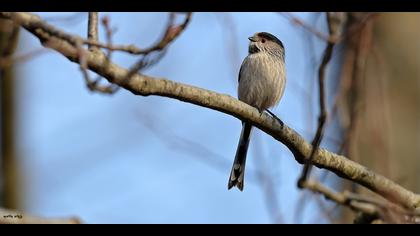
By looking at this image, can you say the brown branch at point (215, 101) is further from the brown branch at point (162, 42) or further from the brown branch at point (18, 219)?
the brown branch at point (18, 219)

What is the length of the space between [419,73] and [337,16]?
10.2 feet

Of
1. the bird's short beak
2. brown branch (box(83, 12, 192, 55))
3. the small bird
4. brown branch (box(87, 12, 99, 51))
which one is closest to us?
brown branch (box(83, 12, 192, 55))

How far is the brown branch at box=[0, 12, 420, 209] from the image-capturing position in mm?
2865

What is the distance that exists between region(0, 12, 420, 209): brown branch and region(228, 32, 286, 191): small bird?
1.52 m

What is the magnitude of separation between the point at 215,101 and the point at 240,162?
2062 mm

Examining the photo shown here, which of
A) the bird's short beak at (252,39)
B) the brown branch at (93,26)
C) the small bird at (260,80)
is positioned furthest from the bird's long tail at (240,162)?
the brown branch at (93,26)

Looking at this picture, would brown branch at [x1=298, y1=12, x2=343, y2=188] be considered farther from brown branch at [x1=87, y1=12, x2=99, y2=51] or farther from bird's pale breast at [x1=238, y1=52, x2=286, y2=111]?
bird's pale breast at [x1=238, y1=52, x2=286, y2=111]

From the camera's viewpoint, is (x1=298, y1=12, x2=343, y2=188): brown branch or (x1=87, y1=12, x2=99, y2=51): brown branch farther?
(x1=87, y1=12, x2=99, y2=51): brown branch

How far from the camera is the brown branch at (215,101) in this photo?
9.40ft

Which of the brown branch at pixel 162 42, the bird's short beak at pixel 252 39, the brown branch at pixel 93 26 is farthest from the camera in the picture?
the bird's short beak at pixel 252 39

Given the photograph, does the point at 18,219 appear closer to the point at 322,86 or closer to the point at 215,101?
the point at 215,101

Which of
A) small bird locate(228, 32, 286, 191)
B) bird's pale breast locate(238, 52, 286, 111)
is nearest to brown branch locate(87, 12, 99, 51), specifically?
small bird locate(228, 32, 286, 191)

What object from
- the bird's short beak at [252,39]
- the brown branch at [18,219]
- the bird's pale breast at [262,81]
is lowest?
the brown branch at [18,219]
